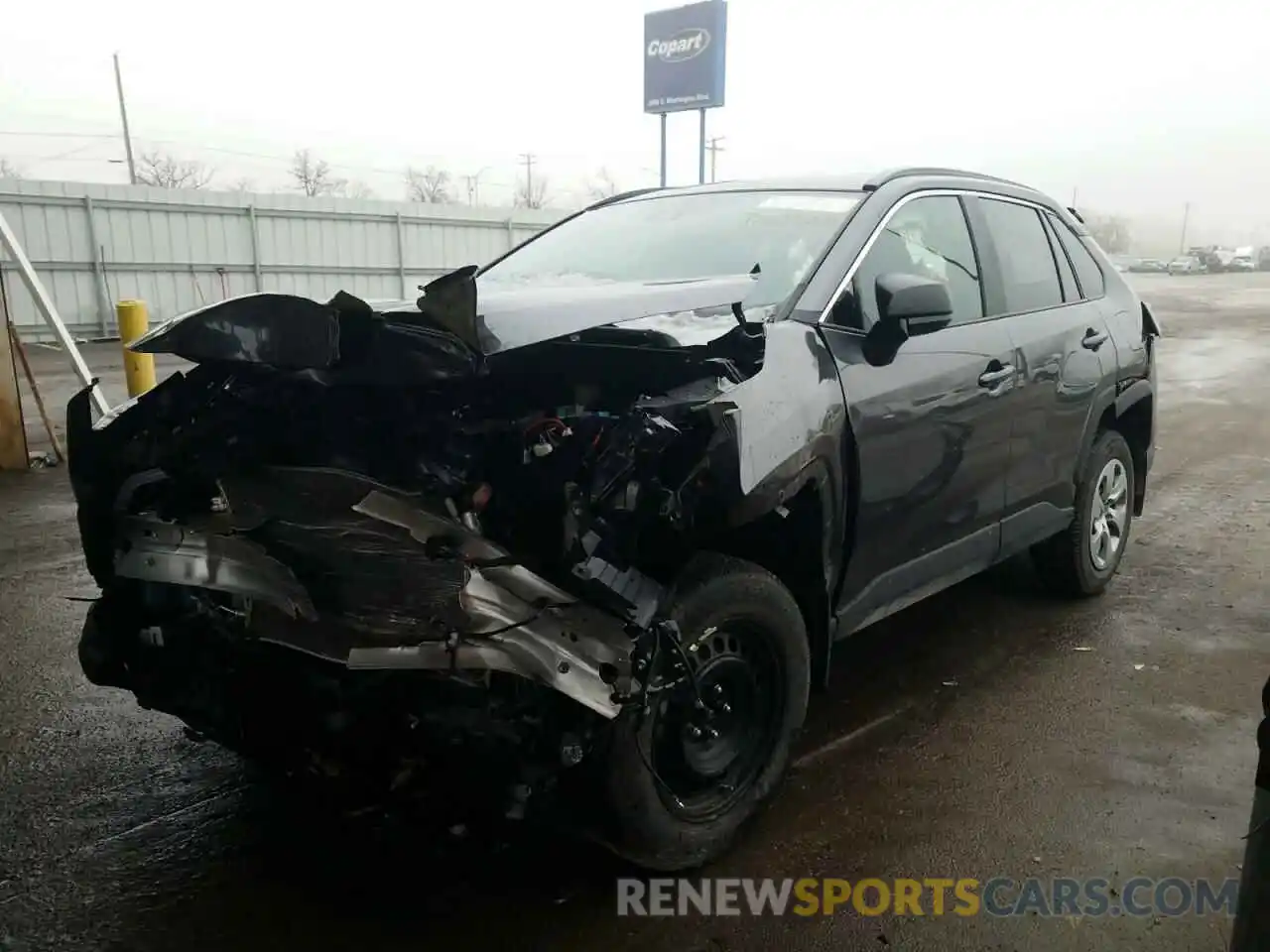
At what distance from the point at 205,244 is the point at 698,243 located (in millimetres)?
18082

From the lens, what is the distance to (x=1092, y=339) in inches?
182

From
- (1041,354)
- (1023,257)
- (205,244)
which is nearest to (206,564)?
(1041,354)

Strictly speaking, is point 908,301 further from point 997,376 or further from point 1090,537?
point 1090,537

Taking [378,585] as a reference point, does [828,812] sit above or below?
below

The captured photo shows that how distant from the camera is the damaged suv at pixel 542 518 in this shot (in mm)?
2305

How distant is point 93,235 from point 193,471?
18.0 m

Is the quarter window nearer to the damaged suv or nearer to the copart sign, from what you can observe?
the damaged suv

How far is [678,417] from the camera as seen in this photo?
2.51 metres

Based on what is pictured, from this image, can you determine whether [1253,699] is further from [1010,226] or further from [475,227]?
[475,227]

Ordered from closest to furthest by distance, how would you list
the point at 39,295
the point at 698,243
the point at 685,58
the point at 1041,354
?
the point at 698,243, the point at 1041,354, the point at 39,295, the point at 685,58

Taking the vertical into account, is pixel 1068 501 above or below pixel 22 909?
above

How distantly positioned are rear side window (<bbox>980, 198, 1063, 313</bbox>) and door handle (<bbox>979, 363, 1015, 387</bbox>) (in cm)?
31

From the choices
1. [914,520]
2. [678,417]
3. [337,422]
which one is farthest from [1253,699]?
[337,422]

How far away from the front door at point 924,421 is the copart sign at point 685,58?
84.4 ft
